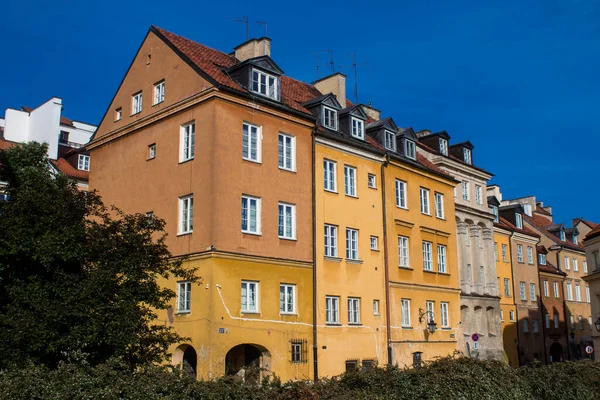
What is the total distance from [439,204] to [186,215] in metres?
17.8

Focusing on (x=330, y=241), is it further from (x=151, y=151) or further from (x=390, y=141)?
(x=151, y=151)

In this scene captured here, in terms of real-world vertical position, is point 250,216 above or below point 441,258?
above

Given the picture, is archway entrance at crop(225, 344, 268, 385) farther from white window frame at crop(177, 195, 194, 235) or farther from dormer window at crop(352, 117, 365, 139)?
dormer window at crop(352, 117, 365, 139)

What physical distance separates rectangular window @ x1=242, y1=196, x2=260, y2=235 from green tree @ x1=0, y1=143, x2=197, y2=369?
277 inches

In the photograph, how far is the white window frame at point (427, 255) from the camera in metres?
37.7

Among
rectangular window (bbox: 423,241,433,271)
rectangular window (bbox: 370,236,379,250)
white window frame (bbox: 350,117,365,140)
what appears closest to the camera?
rectangular window (bbox: 370,236,379,250)

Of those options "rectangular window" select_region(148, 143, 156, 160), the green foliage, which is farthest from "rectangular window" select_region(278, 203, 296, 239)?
the green foliage

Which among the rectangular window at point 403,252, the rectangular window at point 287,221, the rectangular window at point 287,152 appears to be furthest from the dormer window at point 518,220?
the rectangular window at point 287,221

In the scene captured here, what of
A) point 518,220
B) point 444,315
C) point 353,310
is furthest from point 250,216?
point 518,220

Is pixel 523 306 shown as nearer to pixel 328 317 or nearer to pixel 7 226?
pixel 328 317

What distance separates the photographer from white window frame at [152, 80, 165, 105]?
30.8 metres

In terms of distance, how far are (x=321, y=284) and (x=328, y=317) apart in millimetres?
1545

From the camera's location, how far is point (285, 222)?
2920cm

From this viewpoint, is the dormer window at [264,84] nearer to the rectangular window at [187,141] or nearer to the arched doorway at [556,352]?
the rectangular window at [187,141]
